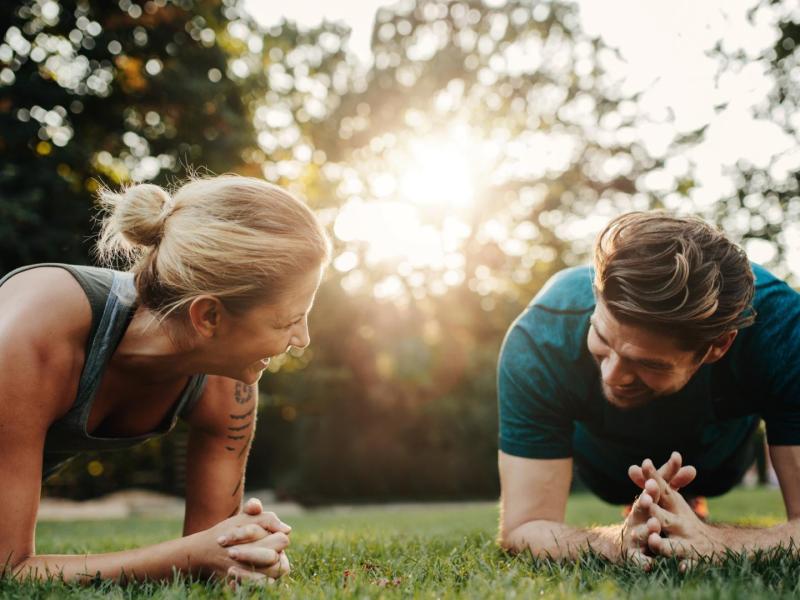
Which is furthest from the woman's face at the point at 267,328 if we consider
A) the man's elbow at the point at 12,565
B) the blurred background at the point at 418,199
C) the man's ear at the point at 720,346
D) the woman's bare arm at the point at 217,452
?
the blurred background at the point at 418,199

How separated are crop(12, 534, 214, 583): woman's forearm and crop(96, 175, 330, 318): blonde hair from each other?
0.87 metres

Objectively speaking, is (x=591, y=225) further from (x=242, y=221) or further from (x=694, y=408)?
(x=242, y=221)

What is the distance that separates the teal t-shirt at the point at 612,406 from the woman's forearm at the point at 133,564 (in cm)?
158

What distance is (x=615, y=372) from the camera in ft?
9.93

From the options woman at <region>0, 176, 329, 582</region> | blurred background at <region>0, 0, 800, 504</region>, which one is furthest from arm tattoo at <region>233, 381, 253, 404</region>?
blurred background at <region>0, 0, 800, 504</region>

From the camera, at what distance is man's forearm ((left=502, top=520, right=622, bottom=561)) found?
2.77 m

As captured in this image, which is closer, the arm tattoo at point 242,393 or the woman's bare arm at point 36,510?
the woman's bare arm at point 36,510

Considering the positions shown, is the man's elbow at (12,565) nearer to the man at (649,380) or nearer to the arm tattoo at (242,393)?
the arm tattoo at (242,393)

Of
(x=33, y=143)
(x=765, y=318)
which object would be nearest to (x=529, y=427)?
(x=765, y=318)

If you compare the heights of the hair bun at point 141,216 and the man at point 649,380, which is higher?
the hair bun at point 141,216

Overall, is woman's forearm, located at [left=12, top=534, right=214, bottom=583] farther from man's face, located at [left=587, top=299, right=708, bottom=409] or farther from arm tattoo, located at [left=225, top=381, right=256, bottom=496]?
man's face, located at [left=587, top=299, right=708, bottom=409]

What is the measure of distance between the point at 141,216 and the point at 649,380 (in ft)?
7.33

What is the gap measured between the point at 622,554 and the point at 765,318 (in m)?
1.27

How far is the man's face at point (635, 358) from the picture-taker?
9.50 feet
